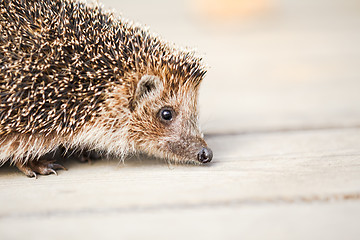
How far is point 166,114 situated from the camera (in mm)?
2361

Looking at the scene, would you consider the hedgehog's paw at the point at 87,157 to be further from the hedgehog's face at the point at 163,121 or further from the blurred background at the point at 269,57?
the blurred background at the point at 269,57

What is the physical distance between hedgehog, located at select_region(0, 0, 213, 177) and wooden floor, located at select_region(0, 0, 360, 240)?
0.45ft

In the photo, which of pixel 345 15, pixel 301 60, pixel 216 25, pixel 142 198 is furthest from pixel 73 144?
pixel 345 15

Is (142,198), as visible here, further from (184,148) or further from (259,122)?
(259,122)

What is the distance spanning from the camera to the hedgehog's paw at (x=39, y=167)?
2152mm

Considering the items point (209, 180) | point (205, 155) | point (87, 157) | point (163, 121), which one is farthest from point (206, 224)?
point (87, 157)

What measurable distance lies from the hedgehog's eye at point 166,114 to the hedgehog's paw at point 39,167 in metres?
0.59

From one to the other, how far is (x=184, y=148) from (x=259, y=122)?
0.81m

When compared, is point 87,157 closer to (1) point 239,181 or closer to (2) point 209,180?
(2) point 209,180

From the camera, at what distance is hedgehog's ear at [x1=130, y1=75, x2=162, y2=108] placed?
2242 mm

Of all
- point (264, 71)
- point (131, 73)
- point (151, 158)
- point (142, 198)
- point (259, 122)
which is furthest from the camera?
point (264, 71)

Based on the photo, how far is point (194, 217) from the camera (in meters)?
1.59

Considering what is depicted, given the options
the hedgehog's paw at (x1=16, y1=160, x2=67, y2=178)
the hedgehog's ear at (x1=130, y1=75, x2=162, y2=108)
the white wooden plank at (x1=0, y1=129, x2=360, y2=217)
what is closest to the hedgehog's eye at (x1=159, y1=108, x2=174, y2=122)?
the hedgehog's ear at (x1=130, y1=75, x2=162, y2=108)

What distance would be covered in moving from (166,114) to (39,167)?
28.3 inches
